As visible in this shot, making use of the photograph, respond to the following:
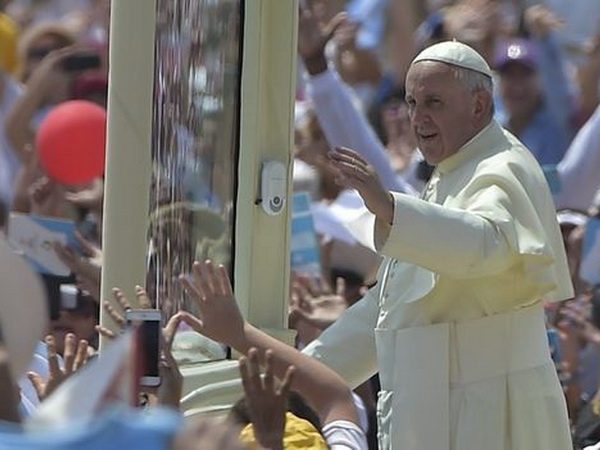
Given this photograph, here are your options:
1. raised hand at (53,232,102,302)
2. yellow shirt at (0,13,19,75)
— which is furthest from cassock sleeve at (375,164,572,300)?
yellow shirt at (0,13,19,75)

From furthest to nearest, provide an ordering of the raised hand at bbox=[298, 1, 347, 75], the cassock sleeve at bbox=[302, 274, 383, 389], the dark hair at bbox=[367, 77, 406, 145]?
the dark hair at bbox=[367, 77, 406, 145] → the raised hand at bbox=[298, 1, 347, 75] → the cassock sleeve at bbox=[302, 274, 383, 389]

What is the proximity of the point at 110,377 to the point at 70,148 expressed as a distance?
17.6ft

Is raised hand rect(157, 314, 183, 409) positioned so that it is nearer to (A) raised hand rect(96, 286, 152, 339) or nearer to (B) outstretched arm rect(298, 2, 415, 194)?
(A) raised hand rect(96, 286, 152, 339)

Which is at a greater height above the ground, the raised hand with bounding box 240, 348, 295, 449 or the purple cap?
the purple cap

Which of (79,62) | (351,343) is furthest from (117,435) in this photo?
(79,62)

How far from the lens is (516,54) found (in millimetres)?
8273

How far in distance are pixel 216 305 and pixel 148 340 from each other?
0.17 meters

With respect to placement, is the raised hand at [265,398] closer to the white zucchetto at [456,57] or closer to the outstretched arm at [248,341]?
the outstretched arm at [248,341]

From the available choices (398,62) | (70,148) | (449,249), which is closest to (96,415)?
(449,249)

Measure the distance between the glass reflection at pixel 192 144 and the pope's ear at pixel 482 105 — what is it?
2.69 ft

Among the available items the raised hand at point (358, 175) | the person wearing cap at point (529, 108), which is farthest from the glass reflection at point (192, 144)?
the person wearing cap at point (529, 108)

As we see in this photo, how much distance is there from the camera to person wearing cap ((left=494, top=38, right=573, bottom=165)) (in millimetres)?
8234

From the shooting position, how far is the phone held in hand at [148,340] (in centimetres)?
402

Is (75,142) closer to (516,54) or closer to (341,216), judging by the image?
(341,216)
